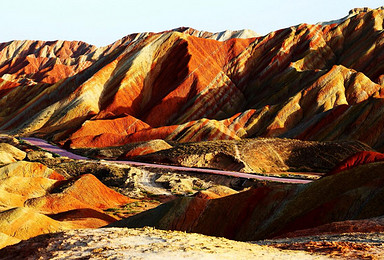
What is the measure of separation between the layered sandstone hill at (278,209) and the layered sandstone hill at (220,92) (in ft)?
161

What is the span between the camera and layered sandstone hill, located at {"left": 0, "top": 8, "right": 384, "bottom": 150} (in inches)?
3211

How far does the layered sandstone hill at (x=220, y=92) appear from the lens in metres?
81.6

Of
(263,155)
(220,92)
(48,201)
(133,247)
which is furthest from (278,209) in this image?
(220,92)

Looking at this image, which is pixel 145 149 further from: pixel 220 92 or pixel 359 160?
pixel 220 92

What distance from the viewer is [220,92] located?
10294 centimetres

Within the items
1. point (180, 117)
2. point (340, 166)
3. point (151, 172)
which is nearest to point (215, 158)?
point (151, 172)

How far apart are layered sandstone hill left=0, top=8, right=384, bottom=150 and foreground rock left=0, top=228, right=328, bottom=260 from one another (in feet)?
209

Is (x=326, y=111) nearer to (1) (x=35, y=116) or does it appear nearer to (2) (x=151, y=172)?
(2) (x=151, y=172)

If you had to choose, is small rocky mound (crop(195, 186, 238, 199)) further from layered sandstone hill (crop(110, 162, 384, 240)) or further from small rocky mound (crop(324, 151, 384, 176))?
small rocky mound (crop(324, 151, 384, 176))

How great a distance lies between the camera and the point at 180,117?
97500 mm

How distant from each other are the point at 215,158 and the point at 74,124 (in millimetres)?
49640

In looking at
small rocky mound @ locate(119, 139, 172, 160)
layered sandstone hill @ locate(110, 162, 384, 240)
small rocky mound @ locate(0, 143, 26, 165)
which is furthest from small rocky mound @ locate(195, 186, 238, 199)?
small rocky mound @ locate(119, 139, 172, 160)

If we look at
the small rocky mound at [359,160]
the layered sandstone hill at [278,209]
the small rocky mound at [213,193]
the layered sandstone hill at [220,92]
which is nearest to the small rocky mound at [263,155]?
the layered sandstone hill at [220,92]

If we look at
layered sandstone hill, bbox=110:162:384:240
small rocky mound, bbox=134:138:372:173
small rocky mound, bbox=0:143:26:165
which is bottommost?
small rocky mound, bbox=0:143:26:165
